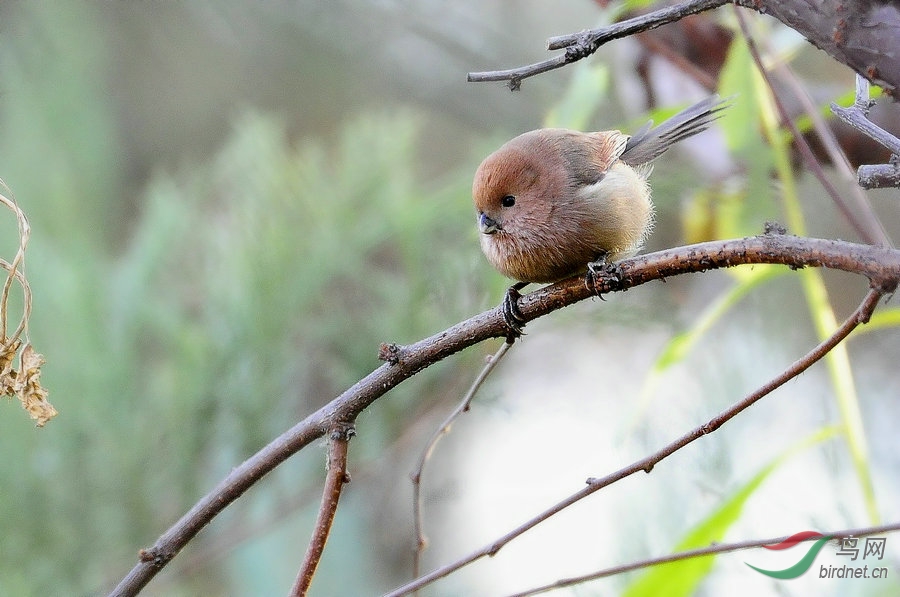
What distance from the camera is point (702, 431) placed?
0.95 meters

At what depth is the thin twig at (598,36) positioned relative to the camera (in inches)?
31.7

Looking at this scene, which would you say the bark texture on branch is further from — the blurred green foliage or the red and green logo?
the blurred green foliage

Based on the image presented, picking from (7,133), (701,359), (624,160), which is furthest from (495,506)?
(7,133)

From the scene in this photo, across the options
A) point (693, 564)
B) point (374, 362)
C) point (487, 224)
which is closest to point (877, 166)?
point (693, 564)

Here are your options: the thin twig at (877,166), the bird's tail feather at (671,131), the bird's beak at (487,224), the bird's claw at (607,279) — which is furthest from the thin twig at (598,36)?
the bird's tail feather at (671,131)

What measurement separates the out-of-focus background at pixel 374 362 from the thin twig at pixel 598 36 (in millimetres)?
1078

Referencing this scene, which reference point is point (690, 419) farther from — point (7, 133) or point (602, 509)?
point (7, 133)

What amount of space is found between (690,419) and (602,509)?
0.35 m

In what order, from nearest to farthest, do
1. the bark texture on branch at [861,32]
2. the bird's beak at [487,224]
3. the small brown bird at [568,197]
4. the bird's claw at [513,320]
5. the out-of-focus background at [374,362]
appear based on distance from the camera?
1. the bark texture on branch at [861,32]
2. the bird's claw at [513,320]
3. the small brown bird at [568,197]
4. the bird's beak at [487,224]
5. the out-of-focus background at [374,362]

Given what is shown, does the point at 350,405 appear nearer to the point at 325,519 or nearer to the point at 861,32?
the point at 325,519

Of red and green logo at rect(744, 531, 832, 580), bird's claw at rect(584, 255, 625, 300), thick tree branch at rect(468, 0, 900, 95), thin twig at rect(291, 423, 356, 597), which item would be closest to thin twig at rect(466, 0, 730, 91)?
thick tree branch at rect(468, 0, 900, 95)

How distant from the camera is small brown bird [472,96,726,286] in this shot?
5.34ft

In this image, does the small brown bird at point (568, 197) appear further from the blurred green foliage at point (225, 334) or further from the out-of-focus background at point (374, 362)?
the blurred green foliage at point (225, 334)

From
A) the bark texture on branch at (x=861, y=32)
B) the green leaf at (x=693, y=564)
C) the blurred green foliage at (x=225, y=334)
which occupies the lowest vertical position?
the green leaf at (x=693, y=564)
